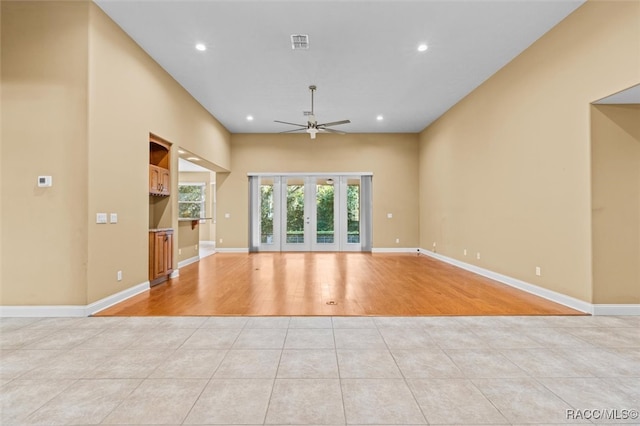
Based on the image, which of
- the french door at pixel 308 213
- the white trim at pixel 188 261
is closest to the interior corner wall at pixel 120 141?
the white trim at pixel 188 261

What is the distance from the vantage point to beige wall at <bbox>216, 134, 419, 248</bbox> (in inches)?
368

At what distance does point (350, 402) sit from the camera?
1896 mm

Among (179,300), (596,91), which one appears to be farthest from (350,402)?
(596,91)

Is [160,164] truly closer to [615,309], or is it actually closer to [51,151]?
[51,151]

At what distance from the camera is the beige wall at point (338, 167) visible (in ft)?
30.7

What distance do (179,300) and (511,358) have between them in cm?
387

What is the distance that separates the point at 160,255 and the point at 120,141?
195cm

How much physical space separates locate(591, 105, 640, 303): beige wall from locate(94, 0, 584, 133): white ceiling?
1.46m

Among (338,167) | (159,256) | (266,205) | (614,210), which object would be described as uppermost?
(338,167)

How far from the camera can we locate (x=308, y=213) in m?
9.55

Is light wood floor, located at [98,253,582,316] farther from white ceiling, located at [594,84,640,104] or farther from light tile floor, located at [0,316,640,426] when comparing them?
white ceiling, located at [594,84,640,104]

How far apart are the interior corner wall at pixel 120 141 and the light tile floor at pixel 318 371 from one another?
0.89 metres

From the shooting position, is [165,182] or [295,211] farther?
[295,211]

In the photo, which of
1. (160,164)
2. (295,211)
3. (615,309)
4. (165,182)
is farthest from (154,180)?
(615,309)
